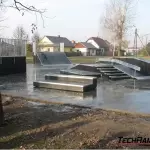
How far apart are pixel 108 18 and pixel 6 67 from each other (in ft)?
101

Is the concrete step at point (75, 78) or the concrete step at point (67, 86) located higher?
the concrete step at point (75, 78)

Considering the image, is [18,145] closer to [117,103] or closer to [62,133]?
[62,133]

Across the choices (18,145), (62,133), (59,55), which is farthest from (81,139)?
(59,55)

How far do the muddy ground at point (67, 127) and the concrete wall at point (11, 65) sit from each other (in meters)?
11.2

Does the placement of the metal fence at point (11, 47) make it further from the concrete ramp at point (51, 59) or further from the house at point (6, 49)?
the concrete ramp at point (51, 59)

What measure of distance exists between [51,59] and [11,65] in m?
10.6

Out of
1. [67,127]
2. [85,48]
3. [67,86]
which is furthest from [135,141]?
[85,48]

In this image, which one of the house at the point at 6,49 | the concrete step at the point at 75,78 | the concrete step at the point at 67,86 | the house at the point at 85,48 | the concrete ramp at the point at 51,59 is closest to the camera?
the concrete step at the point at 67,86

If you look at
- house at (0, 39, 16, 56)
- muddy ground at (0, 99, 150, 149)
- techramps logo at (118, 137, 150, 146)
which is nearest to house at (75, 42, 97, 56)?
house at (0, 39, 16, 56)

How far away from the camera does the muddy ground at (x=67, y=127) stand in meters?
4.98

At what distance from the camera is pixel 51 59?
29906 millimetres

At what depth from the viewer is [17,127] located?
19.5 feet

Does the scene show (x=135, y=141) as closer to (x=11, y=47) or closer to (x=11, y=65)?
(x=11, y=65)

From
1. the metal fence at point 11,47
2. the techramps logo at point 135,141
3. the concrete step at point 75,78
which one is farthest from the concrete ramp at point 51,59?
the techramps logo at point 135,141
